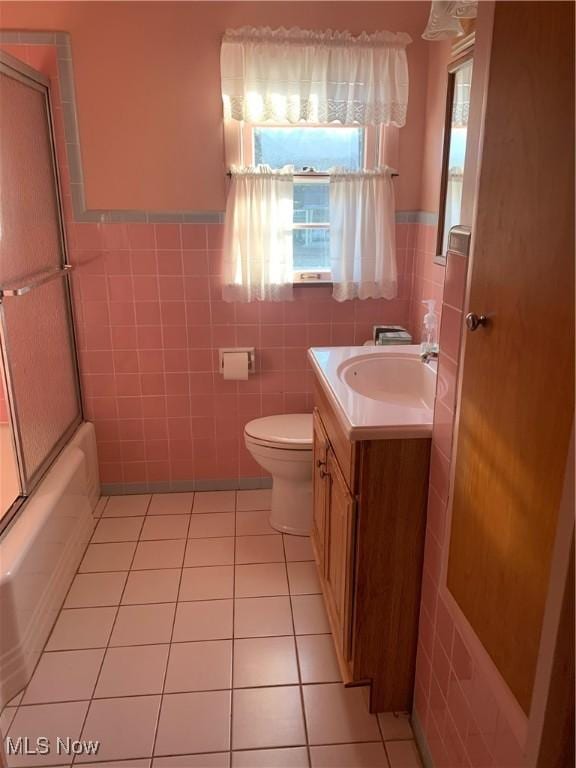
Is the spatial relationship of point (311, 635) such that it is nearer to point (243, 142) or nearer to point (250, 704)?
point (250, 704)

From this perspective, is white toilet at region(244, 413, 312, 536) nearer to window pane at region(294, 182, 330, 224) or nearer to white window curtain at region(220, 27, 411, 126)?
window pane at region(294, 182, 330, 224)

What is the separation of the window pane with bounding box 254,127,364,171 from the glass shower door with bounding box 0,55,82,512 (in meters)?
0.95

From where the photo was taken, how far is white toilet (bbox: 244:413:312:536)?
8.20 feet

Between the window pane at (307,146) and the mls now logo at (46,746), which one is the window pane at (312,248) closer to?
the window pane at (307,146)

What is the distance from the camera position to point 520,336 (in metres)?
0.98

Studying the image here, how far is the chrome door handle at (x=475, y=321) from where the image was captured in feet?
3.67

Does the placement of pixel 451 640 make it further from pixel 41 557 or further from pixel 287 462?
pixel 41 557

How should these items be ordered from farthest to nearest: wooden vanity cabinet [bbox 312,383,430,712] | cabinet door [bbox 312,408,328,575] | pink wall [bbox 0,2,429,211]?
pink wall [bbox 0,2,429,211]
cabinet door [bbox 312,408,328,575]
wooden vanity cabinet [bbox 312,383,430,712]

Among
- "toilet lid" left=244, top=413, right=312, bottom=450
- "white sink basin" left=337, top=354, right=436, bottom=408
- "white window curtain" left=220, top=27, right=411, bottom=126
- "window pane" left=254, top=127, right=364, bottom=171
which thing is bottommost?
"toilet lid" left=244, top=413, right=312, bottom=450

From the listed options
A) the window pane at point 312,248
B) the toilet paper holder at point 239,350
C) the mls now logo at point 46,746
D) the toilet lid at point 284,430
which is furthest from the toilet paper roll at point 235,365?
the mls now logo at point 46,746

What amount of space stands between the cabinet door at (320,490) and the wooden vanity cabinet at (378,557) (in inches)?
5.4

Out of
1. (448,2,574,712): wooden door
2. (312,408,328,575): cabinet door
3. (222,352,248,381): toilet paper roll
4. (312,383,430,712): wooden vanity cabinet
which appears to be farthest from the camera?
(222,352,248,381): toilet paper roll

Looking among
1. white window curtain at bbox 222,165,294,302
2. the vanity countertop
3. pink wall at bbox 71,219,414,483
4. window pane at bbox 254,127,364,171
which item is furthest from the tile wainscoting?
the vanity countertop

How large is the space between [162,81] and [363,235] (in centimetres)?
111
